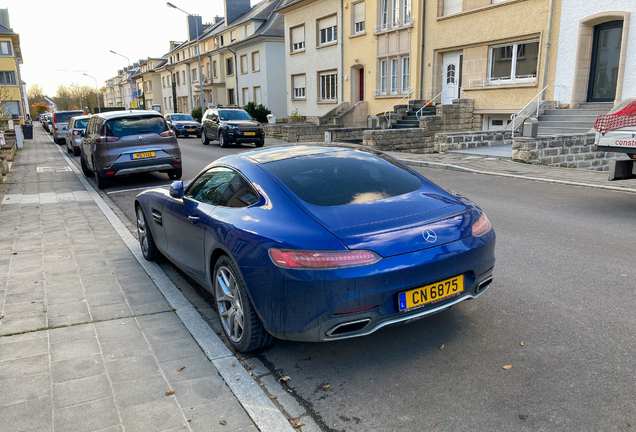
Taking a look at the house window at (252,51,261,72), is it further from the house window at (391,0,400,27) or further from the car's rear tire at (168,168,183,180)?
the car's rear tire at (168,168,183,180)

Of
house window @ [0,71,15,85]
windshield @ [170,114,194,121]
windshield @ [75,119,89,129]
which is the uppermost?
house window @ [0,71,15,85]

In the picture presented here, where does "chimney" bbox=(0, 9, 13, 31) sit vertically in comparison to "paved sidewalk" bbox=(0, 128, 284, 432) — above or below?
above

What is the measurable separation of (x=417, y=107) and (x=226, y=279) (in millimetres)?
21920

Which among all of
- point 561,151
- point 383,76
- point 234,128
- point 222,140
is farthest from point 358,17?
point 561,151

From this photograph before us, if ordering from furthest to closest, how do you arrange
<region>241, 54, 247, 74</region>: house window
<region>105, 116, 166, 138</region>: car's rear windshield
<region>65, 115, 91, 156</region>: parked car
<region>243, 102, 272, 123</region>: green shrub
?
<region>241, 54, 247, 74</region>: house window → <region>243, 102, 272, 123</region>: green shrub → <region>65, 115, 91, 156</region>: parked car → <region>105, 116, 166, 138</region>: car's rear windshield

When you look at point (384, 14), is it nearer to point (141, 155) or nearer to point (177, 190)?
point (141, 155)

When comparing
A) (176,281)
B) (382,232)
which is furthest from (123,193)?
(382,232)

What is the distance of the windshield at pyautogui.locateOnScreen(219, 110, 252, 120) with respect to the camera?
2377 centimetres

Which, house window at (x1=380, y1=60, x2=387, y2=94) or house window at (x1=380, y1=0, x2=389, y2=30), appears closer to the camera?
house window at (x1=380, y1=0, x2=389, y2=30)

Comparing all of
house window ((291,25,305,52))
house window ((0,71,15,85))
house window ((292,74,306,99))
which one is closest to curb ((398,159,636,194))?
house window ((292,74,306,99))

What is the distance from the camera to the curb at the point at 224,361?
2883mm

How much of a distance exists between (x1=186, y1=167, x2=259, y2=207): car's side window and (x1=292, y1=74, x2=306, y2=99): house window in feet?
104

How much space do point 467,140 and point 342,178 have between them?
48.5 feet

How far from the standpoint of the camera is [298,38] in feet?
116
